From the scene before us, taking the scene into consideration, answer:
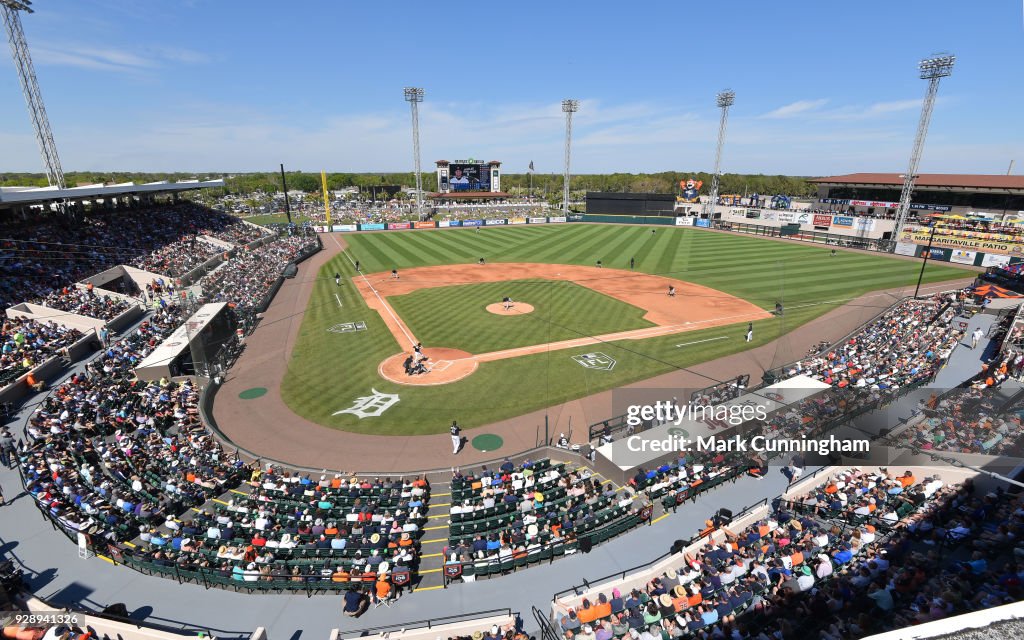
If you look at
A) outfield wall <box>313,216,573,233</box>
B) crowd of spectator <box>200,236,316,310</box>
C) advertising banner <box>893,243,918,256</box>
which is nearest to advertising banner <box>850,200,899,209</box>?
advertising banner <box>893,243,918,256</box>

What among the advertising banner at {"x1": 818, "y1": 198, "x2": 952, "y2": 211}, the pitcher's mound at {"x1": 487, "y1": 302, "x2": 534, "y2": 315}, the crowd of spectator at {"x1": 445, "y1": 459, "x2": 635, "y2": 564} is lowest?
the pitcher's mound at {"x1": 487, "y1": 302, "x2": 534, "y2": 315}

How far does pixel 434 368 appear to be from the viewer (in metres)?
26.7

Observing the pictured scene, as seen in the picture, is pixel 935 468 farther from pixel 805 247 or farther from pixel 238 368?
pixel 805 247

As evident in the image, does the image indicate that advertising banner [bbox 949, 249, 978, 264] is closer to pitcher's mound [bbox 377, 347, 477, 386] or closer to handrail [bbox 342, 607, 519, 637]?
pitcher's mound [bbox 377, 347, 477, 386]

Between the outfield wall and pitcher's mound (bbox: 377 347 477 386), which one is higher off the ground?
the outfield wall

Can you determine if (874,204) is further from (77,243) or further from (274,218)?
(274,218)

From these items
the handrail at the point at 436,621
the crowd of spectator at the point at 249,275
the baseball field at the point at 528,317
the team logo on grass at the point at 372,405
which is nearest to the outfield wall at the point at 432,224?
the baseball field at the point at 528,317

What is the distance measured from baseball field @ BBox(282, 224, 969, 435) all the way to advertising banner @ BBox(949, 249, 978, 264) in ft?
17.5

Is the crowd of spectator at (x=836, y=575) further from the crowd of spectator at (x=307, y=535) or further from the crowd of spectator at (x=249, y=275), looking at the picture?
the crowd of spectator at (x=249, y=275)

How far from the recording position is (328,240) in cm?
7469

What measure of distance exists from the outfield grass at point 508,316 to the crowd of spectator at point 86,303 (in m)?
19.7

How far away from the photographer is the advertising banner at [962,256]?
182ft

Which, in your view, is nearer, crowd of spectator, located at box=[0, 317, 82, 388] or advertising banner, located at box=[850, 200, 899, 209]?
crowd of spectator, located at box=[0, 317, 82, 388]

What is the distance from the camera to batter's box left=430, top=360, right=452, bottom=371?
2666 centimetres
